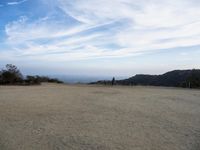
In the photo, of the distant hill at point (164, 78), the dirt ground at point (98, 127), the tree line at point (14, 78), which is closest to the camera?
the dirt ground at point (98, 127)

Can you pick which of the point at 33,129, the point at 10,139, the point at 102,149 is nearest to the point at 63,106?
the point at 33,129

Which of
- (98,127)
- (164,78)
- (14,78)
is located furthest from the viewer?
(164,78)

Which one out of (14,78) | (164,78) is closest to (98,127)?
(14,78)

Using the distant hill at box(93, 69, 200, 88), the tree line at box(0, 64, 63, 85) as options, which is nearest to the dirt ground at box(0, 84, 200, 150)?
the tree line at box(0, 64, 63, 85)

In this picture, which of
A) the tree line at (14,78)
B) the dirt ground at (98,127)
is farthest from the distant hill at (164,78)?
the dirt ground at (98,127)

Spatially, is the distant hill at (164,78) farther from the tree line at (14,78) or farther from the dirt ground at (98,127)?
the dirt ground at (98,127)

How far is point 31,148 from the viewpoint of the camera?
542cm

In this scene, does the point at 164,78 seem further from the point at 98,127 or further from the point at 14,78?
the point at 98,127

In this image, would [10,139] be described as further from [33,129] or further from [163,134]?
[163,134]

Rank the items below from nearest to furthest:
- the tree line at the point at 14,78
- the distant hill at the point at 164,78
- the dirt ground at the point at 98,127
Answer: the dirt ground at the point at 98,127 < the tree line at the point at 14,78 < the distant hill at the point at 164,78

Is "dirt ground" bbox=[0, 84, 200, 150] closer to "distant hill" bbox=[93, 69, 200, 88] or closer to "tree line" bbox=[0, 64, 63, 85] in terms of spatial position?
"tree line" bbox=[0, 64, 63, 85]

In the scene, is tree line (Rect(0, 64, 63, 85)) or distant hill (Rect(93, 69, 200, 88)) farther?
distant hill (Rect(93, 69, 200, 88))

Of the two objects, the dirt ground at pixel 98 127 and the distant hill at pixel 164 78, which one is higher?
the distant hill at pixel 164 78

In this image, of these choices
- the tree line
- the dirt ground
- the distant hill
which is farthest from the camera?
the distant hill
